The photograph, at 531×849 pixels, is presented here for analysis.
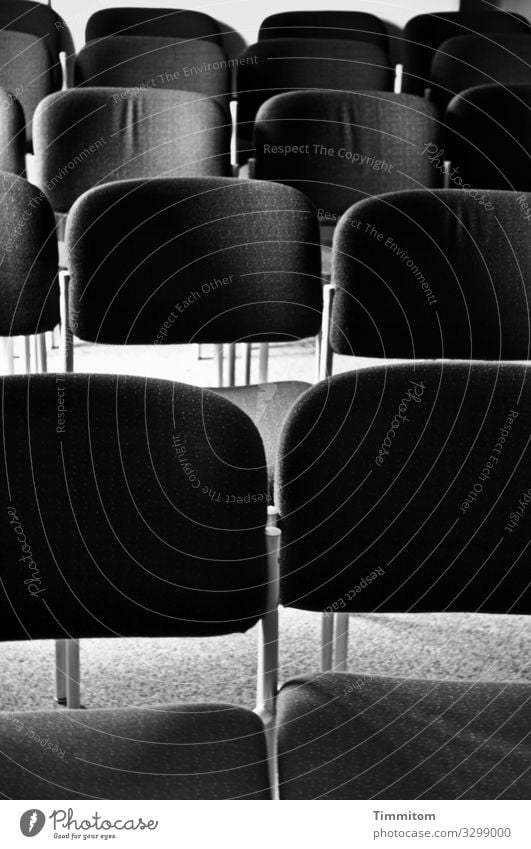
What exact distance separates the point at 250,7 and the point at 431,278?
9.73ft

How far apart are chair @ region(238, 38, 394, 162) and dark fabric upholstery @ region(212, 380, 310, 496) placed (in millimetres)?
1730

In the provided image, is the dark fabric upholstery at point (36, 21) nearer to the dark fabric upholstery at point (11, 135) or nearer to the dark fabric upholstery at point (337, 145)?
the dark fabric upholstery at point (11, 135)

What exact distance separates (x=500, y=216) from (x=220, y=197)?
0.55 meters

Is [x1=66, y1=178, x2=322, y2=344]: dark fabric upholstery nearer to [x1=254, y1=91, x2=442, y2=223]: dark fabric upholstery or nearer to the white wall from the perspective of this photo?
[x1=254, y1=91, x2=442, y2=223]: dark fabric upholstery

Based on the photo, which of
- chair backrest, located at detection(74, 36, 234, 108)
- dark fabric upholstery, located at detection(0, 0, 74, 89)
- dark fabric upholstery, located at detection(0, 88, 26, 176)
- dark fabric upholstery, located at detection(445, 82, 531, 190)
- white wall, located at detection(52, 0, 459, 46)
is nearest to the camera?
dark fabric upholstery, located at detection(0, 88, 26, 176)

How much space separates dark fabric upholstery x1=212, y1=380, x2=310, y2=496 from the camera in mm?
1759

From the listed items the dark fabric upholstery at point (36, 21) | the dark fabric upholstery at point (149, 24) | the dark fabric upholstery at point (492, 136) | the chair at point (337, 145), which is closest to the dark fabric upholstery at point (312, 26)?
the dark fabric upholstery at point (149, 24)

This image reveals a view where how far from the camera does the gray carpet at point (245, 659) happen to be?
1.64 meters

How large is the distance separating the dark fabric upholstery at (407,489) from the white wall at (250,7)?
138 inches

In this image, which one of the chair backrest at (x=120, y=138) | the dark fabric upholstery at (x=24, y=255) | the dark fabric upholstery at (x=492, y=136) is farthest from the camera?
the dark fabric upholstery at (x=492, y=136)

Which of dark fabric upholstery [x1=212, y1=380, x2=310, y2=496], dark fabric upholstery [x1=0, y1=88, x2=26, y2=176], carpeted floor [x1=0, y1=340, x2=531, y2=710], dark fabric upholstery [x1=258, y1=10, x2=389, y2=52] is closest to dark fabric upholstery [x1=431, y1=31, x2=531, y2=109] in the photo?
dark fabric upholstery [x1=258, y1=10, x2=389, y2=52]

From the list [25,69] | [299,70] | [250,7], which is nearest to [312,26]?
[250,7]

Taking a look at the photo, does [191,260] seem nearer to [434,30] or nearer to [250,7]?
[434,30]
